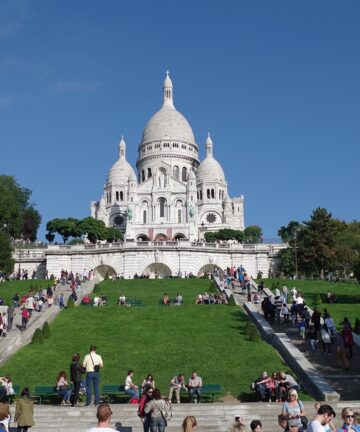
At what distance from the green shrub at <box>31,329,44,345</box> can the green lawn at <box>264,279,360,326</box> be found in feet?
40.2

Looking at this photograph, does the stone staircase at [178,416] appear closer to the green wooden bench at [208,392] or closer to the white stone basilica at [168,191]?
the green wooden bench at [208,392]

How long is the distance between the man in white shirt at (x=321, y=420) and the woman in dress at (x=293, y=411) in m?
1.93

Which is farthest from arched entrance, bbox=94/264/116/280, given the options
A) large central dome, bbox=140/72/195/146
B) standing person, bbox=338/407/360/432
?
large central dome, bbox=140/72/195/146

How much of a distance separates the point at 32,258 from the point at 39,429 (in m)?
53.6

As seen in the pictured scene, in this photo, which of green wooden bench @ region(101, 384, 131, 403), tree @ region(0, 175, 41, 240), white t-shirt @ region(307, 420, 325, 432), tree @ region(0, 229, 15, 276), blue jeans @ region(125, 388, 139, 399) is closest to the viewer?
white t-shirt @ region(307, 420, 325, 432)

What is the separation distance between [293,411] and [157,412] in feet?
8.28

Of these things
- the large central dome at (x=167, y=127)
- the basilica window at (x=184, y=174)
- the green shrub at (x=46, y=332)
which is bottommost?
the green shrub at (x=46, y=332)

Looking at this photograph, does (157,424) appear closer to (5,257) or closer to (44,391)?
(44,391)

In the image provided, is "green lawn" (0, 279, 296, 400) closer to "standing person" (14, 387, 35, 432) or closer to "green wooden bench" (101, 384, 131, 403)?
"green wooden bench" (101, 384, 131, 403)

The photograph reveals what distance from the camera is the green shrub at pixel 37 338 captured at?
2408 cm

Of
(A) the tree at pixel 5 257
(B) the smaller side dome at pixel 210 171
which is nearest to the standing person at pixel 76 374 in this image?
(A) the tree at pixel 5 257

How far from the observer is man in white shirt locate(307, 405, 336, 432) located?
8375 millimetres

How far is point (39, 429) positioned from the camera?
14.5m

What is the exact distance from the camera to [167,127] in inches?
4926
